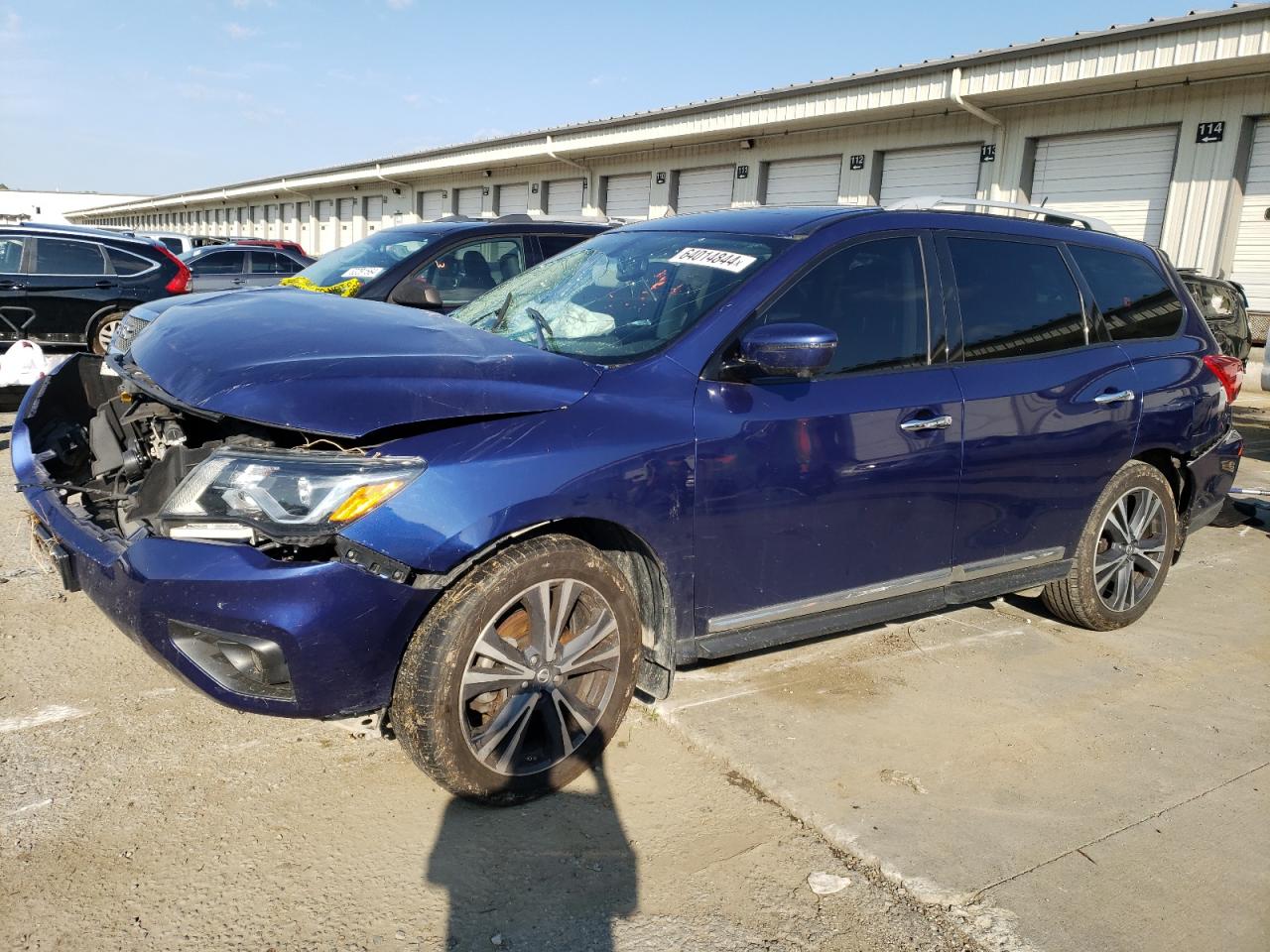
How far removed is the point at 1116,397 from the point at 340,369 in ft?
10.9

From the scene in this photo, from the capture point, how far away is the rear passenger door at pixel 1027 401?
3812 millimetres

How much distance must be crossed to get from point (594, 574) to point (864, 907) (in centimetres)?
116

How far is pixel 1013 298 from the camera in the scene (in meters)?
4.05

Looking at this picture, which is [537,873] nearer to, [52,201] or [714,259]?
[714,259]

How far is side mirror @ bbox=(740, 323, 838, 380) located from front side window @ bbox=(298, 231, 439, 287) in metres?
4.53

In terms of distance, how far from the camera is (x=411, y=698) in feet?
8.79

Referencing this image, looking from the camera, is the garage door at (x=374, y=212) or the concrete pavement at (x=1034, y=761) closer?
the concrete pavement at (x=1034, y=761)

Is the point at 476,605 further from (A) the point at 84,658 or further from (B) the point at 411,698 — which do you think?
(A) the point at 84,658

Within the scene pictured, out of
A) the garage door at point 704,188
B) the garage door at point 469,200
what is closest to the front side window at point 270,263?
the garage door at point 704,188

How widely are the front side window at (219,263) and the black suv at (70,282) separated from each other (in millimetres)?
5975

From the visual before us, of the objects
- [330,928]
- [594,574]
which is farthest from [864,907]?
[330,928]

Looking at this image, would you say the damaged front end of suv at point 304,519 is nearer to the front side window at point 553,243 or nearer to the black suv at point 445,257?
the black suv at point 445,257

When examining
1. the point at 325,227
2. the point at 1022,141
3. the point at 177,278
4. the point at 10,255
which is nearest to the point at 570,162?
the point at 1022,141

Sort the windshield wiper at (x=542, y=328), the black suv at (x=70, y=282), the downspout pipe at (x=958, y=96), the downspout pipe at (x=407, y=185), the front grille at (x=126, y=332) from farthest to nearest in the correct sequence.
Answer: the downspout pipe at (x=407, y=185) < the downspout pipe at (x=958, y=96) < the black suv at (x=70, y=282) < the front grille at (x=126, y=332) < the windshield wiper at (x=542, y=328)
